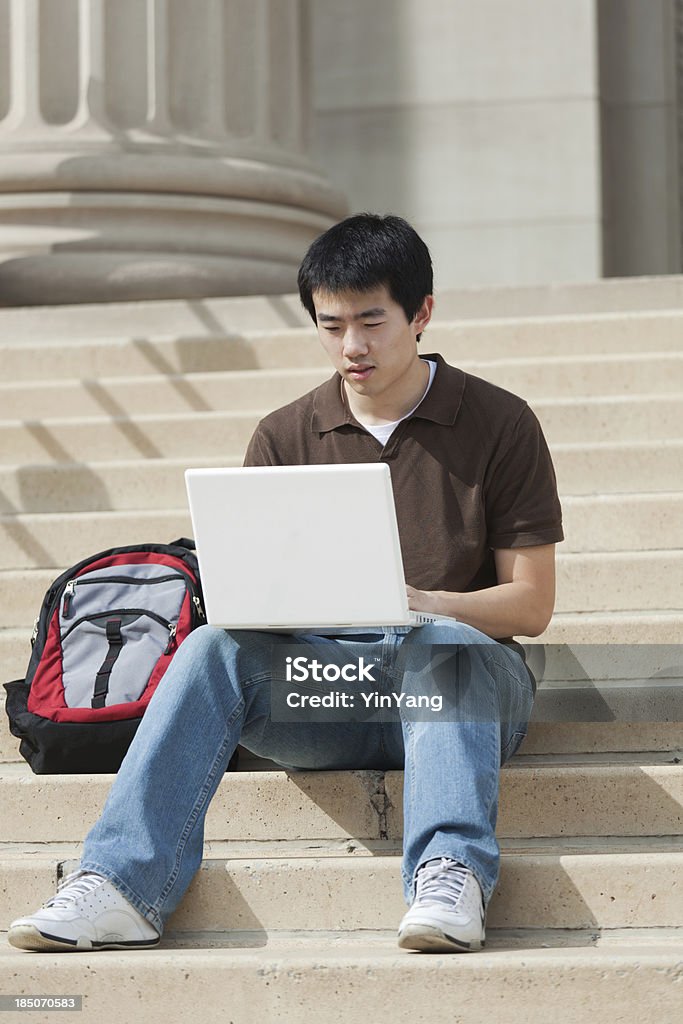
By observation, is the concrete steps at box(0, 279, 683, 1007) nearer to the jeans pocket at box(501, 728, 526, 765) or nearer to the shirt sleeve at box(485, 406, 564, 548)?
the jeans pocket at box(501, 728, 526, 765)

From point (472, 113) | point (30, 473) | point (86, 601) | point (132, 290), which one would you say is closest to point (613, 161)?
point (472, 113)

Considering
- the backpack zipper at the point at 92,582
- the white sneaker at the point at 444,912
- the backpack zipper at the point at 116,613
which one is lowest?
the white sneaker at the point at 444,912

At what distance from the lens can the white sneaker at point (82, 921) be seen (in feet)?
9.86

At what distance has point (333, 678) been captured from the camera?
3.29 m

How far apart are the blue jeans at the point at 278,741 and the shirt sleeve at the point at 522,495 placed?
0.29 m

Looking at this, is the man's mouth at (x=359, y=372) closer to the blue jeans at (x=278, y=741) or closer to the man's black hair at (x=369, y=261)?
the man's black hair at (x=369, y=261)

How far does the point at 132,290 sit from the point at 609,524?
307 cm

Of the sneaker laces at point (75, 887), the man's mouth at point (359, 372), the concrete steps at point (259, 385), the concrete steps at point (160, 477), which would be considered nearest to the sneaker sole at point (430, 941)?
the sneaker laces at point (75, 887)

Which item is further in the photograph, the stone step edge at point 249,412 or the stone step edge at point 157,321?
the stone step edge at point 157,321

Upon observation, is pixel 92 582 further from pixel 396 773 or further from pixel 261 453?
pixel 396 773

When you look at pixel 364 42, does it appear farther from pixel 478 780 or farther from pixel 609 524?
pixel 478 780

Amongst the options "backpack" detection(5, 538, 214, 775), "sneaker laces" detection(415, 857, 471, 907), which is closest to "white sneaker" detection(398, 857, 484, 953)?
"sneaker laces" detection(415, 857, 471, 907)

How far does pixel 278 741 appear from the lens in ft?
11.1

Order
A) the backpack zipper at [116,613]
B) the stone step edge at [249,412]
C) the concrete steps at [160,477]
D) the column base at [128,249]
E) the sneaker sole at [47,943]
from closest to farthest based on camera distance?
the sneaker sole at [47,943], the backpack zipper at [116,613], the concrete steps at [160,477], the stone step edge at [249,412], the column base at [128,249]
